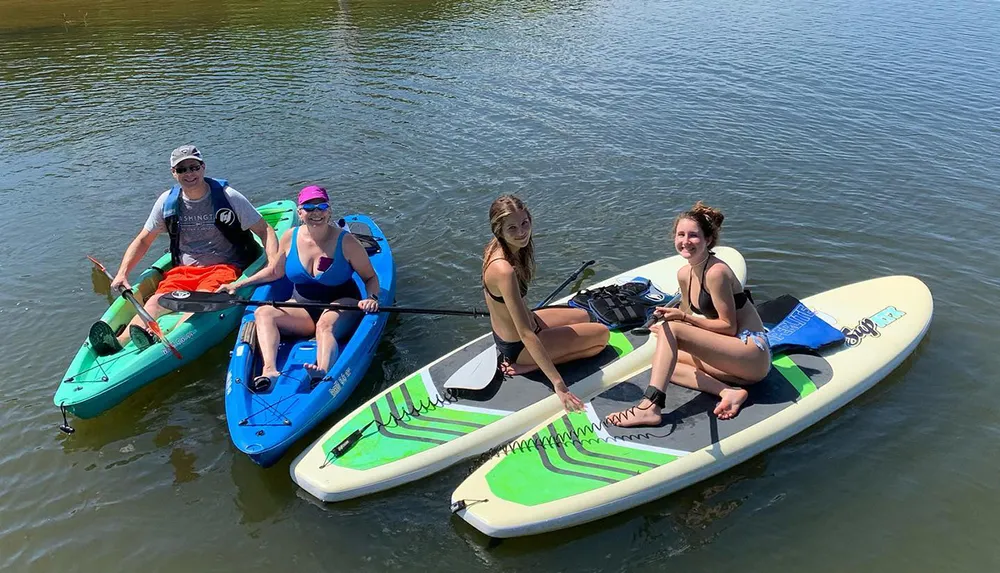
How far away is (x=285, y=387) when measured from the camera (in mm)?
5398

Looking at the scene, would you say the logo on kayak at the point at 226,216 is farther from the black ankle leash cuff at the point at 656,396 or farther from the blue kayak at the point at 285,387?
the black ankle leash cuff at the point at 656,396

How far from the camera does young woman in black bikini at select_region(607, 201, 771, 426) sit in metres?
4.61

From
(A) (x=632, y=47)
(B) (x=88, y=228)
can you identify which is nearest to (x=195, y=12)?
(A) (x=632, y=47)

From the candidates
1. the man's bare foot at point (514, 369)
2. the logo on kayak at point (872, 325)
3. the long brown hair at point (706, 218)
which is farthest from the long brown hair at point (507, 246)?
the logo on kayak at point (872, 325)

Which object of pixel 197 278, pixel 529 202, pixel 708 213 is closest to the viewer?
pixel 708 213

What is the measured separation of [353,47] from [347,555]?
16210 mm

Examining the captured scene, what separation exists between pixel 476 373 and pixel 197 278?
10.2ft

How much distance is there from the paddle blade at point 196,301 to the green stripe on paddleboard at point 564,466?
3.03 meters

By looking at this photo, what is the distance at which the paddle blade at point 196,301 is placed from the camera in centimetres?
614

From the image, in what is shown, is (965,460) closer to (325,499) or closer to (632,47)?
(325,499)

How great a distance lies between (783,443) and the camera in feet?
17.1

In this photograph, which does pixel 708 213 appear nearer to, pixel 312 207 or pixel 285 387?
pixel 312 207

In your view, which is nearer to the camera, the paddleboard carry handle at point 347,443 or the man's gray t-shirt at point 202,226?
the paddleboard carry handle at point 347,443

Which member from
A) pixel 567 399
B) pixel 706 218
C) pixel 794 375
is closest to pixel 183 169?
pixel 567 399
